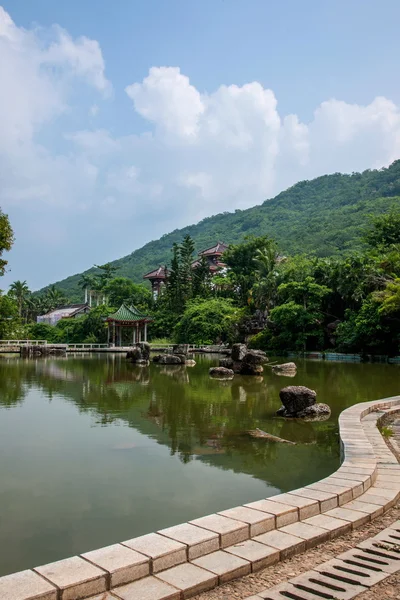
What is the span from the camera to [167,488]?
16.3 feet

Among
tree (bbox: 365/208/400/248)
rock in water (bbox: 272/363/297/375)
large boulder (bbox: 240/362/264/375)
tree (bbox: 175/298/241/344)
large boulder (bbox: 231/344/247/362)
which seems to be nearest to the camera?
large boulder (bbox: 240/362/264/375)

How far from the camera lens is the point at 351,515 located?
3547 millimetres

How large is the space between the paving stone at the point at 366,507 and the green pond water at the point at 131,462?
1.13 meters

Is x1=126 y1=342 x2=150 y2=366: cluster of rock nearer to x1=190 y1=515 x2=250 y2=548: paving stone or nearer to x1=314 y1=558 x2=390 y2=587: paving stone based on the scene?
x1=190 y1=515 x2=250 y2=548: paving stone

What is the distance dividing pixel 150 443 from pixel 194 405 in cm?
373

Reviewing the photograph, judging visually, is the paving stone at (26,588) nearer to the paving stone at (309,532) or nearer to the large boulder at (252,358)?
the paving stone at (309,532)

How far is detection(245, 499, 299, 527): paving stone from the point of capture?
A: 3346 mm

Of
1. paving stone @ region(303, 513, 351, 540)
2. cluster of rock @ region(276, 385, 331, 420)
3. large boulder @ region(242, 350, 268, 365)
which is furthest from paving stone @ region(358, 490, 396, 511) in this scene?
large boulder @ region(242, 350, 268, 365)

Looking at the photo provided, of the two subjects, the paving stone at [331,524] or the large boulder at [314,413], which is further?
→ the large boulder at [314,413]

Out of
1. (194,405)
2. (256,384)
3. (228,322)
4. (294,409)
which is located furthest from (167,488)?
(228,322)

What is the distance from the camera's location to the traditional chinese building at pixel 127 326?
133ft

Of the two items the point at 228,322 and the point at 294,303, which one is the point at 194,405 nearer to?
the point at 294,303

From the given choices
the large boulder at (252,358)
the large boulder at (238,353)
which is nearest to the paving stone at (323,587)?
the large boulder at (252,358)

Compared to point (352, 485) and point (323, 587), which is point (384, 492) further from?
point (323, 587)
